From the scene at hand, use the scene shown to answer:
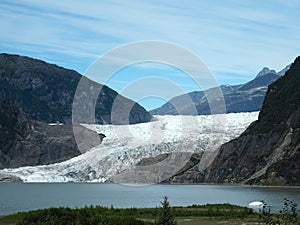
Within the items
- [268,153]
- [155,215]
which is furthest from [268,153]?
[155,215]

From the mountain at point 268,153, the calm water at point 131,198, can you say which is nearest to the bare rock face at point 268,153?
the mountain at point 268,153

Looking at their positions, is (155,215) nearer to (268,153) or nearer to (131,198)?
(131,198)

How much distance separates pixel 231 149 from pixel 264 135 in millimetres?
13508

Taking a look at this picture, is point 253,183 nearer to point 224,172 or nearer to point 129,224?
point 224,172

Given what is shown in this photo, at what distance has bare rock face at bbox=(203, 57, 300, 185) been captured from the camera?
160375 mm

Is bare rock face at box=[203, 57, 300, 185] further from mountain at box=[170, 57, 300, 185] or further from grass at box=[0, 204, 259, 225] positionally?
grass at box=[0, 204, 259, 225]

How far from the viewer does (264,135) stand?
602 ft

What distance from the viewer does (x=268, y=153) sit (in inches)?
6959

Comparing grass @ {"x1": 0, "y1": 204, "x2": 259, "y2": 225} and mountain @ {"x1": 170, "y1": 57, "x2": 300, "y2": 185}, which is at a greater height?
mountain @ {"x1": 170, "y1": 57, "x2": 300, "y2": 185}

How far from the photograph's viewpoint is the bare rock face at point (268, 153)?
16038 cm

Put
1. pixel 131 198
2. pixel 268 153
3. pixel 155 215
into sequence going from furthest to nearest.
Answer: pixel 268 153 → pixel 131 198 → pixel 155 215

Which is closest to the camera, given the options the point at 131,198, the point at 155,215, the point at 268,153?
the point at 155,215

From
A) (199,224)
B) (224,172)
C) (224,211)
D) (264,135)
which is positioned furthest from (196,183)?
(199,224)

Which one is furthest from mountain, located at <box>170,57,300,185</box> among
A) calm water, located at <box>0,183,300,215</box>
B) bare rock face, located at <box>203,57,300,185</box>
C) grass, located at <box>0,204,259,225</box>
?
grass, located at <box>0,204,259,225</box>
